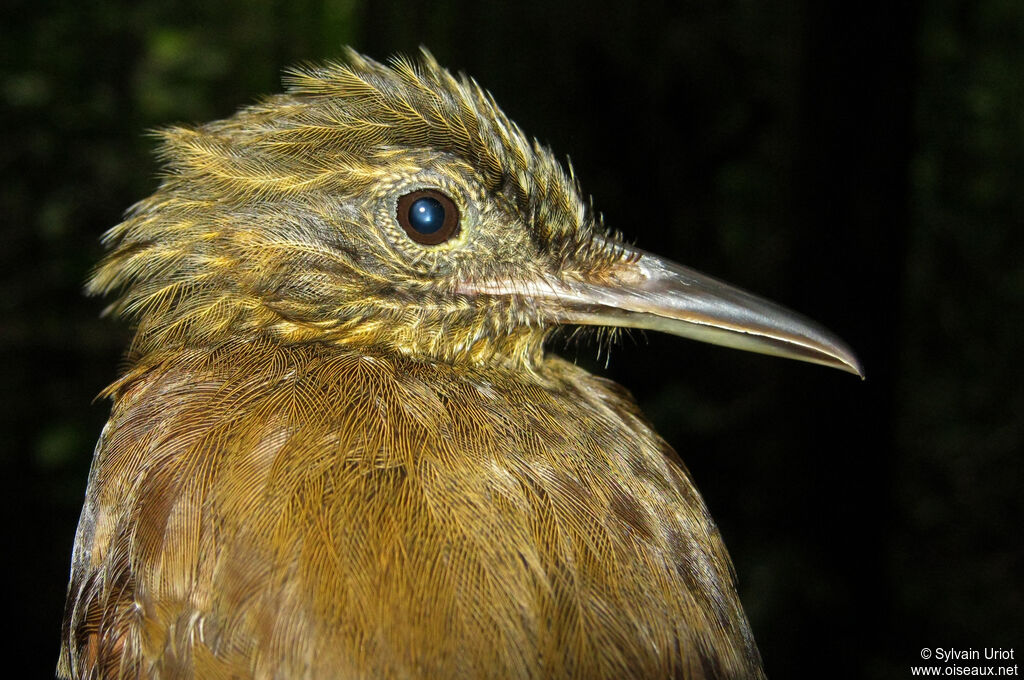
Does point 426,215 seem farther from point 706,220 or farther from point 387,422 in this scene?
point 706,220

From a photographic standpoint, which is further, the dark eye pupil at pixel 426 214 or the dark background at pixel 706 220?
the dark background at pixel 706 220

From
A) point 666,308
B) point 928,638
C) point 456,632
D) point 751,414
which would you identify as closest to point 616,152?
point 751,414

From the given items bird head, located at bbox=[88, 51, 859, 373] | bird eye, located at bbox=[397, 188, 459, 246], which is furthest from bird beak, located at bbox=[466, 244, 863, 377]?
bird eye, located at bbox=[397, 188, 459, 246]

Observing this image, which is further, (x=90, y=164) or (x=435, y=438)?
(x=90, y=164)

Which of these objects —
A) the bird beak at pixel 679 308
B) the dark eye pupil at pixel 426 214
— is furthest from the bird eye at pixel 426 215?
the bird beak at pixel 679 308

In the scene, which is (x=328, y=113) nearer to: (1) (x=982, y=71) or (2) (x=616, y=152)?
(2) (x=616, y=152)

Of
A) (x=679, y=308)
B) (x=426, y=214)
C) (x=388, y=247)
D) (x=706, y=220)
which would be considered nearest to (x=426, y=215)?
(x=426, y=214)

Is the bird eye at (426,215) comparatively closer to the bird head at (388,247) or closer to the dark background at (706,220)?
the bird head at (388,247)

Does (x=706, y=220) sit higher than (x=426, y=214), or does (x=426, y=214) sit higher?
(x=706, y=220)
